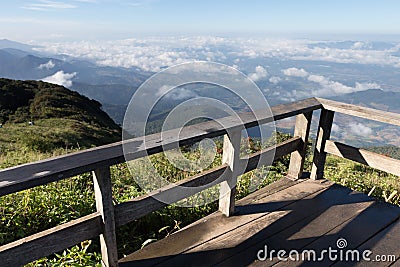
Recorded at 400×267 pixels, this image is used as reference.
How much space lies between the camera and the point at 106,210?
1.73m

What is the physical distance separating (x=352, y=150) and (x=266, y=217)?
3.60 feet

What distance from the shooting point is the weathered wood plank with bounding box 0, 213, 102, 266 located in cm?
146

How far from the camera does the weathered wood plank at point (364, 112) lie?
2492mm

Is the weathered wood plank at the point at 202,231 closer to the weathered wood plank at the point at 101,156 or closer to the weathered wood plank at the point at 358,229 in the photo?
the weathered wood plank at the point at 358,229

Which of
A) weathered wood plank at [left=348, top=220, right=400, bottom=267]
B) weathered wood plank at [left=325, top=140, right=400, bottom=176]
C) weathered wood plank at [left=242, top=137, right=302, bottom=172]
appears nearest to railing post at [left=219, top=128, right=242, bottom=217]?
weathered wood plank at [left=242, top=137, right=302, bottom=172]

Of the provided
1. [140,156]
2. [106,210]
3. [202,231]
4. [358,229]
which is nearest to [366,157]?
[358,229]

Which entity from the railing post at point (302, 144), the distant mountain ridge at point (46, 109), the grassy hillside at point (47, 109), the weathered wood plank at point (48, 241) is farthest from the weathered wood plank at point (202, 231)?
the distant mountain ridge at point (46, 109)

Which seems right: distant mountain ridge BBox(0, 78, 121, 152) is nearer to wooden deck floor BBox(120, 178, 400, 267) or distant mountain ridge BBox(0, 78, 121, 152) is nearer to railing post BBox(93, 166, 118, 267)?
wooden deck floor BBox(120, 178, 400, 267)

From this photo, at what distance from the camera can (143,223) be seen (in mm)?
2875

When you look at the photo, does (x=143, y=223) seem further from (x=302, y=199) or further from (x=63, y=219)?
(x=302, y=199)

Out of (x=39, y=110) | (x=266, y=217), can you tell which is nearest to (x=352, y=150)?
(x=266, y=217)

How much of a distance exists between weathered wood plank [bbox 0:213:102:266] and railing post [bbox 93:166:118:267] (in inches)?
1.8

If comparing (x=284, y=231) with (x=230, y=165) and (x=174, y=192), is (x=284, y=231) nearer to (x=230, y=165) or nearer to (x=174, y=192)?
(x=230, y=165)

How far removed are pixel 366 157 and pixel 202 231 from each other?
1.66 metres
